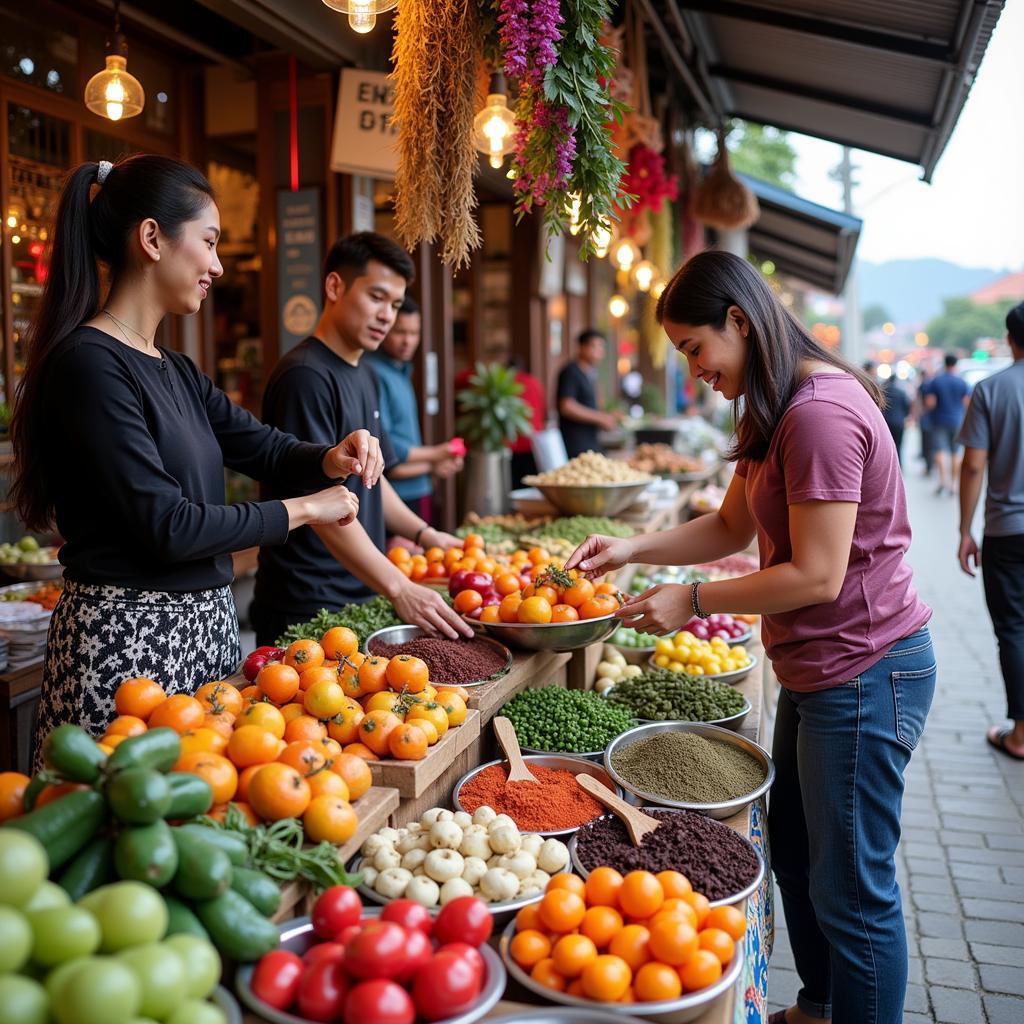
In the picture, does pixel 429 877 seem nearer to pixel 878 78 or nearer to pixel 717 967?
pixel 717 967

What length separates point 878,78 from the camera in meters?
7.57

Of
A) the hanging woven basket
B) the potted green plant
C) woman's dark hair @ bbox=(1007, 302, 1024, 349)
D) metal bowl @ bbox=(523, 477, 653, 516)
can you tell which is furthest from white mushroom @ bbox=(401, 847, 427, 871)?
the hanging woven basket

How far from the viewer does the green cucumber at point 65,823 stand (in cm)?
146

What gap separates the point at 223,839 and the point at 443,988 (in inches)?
18.2

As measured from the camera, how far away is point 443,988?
1.47 m

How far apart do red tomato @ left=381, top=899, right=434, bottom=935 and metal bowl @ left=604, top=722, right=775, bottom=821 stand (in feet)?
3.26

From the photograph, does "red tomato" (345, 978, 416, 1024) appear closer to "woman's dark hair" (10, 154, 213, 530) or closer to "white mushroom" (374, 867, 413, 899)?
"white mushroom" (374, 867, 413, 899)

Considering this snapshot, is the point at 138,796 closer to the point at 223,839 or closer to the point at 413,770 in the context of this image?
the point at 223,839

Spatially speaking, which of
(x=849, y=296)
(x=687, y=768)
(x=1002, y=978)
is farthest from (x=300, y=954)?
(x=849, y=296)

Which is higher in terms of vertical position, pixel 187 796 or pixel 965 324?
pixel 965 324

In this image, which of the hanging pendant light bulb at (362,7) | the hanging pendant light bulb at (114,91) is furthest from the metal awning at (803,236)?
the hanging pendant light bulb at (362,7)

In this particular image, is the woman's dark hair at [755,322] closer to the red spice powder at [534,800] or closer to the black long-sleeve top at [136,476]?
the red spice powder at [534,800]

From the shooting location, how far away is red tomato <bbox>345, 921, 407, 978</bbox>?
1473mm

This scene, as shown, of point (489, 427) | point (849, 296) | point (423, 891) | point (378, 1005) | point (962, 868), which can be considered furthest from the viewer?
point (849, 296)
